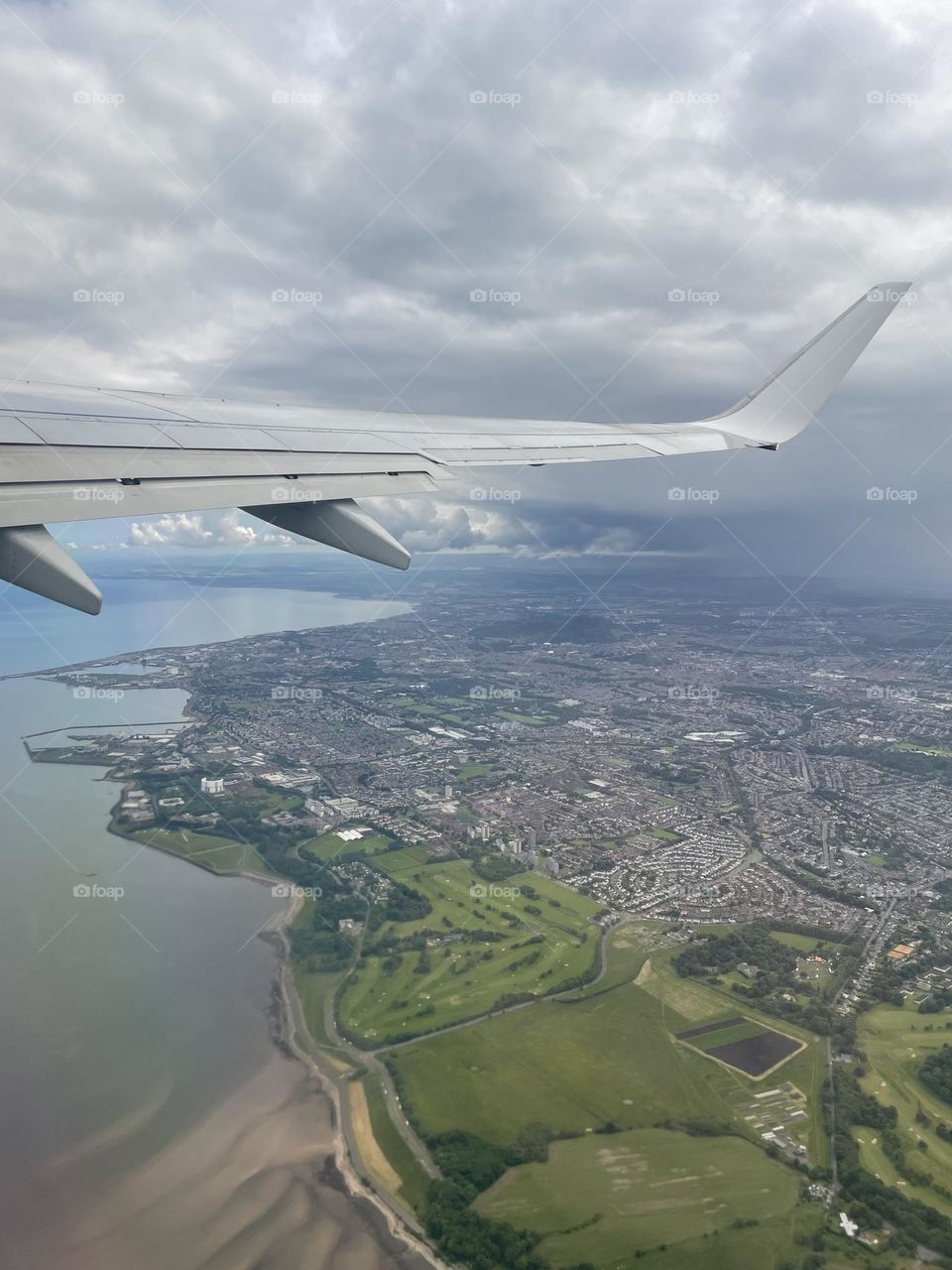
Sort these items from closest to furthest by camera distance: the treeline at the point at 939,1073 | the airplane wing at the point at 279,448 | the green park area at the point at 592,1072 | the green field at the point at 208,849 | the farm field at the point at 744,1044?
the airplane wing at the point at 279,448, the green park area at the point at 592,1072, the treeline at the point at 939,1073, the farm field at the point at 744,1044, the green field at the point at 208,849

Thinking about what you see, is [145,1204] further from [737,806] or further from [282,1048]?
[737,806]

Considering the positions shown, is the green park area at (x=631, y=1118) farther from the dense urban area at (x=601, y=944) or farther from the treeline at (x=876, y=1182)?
the treeline at (x=876, y=1182)

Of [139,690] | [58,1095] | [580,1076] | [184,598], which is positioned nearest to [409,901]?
[580,1076]

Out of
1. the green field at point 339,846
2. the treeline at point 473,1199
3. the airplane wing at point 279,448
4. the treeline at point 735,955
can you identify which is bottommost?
the treeline at point 473,1199

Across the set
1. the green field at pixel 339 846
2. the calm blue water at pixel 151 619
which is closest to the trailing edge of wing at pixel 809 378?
the green field at pixel 339 846

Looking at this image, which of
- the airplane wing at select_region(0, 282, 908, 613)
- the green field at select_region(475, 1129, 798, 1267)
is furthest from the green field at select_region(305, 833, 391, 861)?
the airplane wing at select_region(0, 282, 908, 613)

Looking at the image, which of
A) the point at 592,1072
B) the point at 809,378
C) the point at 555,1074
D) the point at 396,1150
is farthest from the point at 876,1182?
the point at 809,378

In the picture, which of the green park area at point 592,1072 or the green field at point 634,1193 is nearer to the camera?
the green field at point 634,1193
